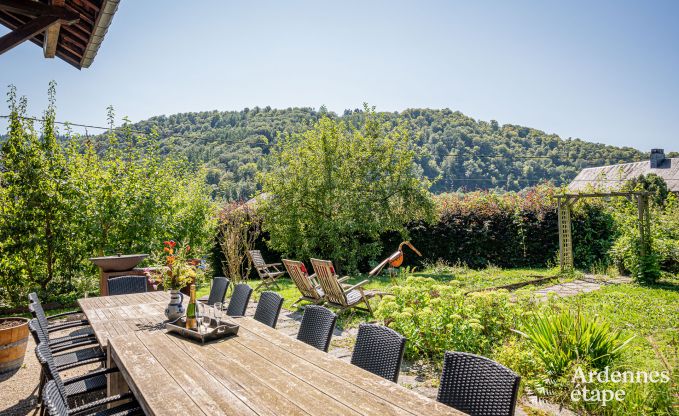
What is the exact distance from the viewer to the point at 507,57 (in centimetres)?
959

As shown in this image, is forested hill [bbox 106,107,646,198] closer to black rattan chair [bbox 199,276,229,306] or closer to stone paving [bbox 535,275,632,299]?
stone paving [bbox 535,275,632,299]

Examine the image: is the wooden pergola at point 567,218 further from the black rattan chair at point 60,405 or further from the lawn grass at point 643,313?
the black rattan chair at point 60,405

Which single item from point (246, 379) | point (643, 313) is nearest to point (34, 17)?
point (246, 379)

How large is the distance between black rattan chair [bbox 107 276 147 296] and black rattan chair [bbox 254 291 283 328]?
2.40 meters

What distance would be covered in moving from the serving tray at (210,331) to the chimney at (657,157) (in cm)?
3561

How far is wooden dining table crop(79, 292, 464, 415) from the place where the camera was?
1895 mm

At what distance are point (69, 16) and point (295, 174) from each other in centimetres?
767

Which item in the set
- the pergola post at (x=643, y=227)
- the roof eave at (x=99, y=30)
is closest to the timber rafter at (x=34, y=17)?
the roof eave at (x=99, y=30)

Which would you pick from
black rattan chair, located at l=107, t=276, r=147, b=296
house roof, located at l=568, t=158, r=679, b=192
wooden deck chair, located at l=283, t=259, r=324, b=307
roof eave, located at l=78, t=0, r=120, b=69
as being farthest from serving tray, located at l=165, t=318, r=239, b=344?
house roof, located at l=568, t=158, r=679, b=192

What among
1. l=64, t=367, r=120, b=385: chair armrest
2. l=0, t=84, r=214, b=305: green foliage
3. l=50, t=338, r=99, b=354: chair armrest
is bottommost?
l=50, t=338, r=99, b=354: chair armrest

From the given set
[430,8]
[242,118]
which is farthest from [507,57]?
[242,118]

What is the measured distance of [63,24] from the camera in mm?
4516

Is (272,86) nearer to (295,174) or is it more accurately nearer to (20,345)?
(295,174)

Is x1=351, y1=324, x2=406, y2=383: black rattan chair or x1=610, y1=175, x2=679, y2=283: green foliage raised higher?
x1=351, y1=324, x2=406, y2=383: black rattan chair
